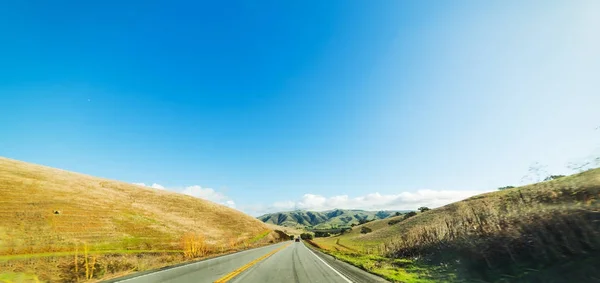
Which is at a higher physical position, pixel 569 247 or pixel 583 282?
pixel 569 247

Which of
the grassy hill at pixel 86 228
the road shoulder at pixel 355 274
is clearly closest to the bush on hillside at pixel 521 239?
the road shoulder at pixel 355 274

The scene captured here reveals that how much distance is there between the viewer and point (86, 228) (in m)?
47.8

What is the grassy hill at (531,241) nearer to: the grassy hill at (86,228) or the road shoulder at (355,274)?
the road shoulder at (355,274)

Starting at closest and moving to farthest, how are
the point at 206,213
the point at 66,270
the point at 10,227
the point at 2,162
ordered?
the point at 66,270, the point at 10,227, the point at 2,162, the point at 206,213

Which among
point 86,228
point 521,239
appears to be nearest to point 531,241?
point 521,239

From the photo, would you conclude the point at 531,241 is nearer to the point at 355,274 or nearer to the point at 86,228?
the point at 355,274

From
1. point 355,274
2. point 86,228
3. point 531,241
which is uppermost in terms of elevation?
point 86,228

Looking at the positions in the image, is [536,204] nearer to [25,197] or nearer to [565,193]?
[565,193]

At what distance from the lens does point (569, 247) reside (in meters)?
7.96

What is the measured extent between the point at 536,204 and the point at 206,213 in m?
91.8

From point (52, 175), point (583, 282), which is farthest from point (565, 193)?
point (52, 175)

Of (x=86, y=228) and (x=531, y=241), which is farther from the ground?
(x=86, y=228)

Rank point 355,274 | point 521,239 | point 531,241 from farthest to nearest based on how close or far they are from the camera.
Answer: point 355,274
point 521,239
point 531,241

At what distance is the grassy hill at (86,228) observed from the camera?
28309mm
